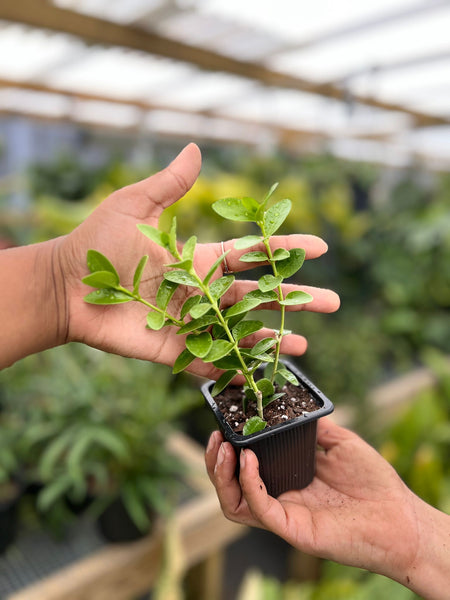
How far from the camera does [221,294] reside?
54cm

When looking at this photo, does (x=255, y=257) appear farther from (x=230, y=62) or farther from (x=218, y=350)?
(x=230, y=62)

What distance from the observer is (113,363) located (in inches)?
53.9

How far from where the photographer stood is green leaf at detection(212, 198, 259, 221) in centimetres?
53

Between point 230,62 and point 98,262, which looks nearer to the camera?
point 98,262

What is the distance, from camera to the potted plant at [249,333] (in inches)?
20.0

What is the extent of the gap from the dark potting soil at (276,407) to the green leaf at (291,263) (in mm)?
168

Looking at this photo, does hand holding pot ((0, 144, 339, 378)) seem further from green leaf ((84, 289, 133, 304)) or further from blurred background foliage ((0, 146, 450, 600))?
blurred background foliage ((0, 146, 450, 600))

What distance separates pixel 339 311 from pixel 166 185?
159 cm

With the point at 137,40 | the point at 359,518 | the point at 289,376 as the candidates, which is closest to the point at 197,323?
the point at 289,376

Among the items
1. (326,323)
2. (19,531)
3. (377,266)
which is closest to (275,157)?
(377,266)

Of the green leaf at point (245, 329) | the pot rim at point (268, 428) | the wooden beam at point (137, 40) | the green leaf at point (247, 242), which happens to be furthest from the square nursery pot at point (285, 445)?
the wooden beam at point (137, 40)

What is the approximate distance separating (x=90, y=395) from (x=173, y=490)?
0.32 m

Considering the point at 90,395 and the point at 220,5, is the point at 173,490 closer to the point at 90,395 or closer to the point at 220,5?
the point at 90,395

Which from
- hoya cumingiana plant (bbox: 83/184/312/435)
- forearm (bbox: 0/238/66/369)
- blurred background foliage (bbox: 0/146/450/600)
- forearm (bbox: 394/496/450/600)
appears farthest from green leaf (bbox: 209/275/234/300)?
blurred background foliage (bbox: 0/146/450/600)
